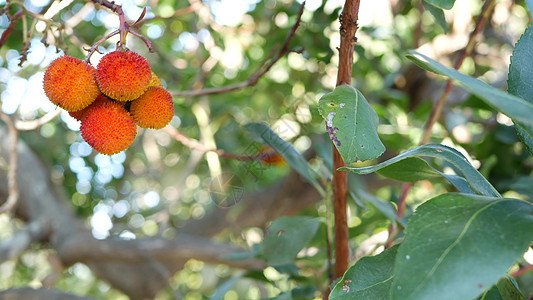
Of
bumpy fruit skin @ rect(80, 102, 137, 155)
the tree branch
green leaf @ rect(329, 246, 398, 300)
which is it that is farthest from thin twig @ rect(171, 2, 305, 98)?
the tree branch

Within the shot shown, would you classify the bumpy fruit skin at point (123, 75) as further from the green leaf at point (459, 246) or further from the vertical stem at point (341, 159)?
the green leaf at point (459, 246)

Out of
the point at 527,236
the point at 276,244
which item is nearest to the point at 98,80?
the point at 276,244

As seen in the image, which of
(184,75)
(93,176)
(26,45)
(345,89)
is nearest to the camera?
(345,89)

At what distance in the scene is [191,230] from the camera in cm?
254

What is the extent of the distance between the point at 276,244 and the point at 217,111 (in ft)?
3.98

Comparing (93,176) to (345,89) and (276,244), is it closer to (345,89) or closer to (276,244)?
(276,244)

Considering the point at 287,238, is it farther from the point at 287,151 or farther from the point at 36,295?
the point at 36,295

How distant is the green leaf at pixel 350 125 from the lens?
641 millimetres

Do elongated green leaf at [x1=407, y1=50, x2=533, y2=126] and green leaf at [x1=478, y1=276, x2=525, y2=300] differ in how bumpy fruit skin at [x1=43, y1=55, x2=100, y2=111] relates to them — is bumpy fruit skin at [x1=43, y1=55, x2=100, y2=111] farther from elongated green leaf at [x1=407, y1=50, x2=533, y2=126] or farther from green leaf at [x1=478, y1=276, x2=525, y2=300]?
green leaf at [x1=478, y1=276, x2=525, y2=300]

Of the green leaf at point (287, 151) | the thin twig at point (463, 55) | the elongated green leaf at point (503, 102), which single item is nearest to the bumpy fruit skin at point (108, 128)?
the green leaf at point (287, 151)

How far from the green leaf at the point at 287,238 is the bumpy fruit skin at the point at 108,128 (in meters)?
0.37

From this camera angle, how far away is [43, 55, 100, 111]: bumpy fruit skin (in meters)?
0.75

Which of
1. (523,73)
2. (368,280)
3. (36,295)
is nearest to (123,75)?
(368,280)

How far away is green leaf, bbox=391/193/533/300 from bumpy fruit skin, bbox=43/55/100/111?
486 millimetres
